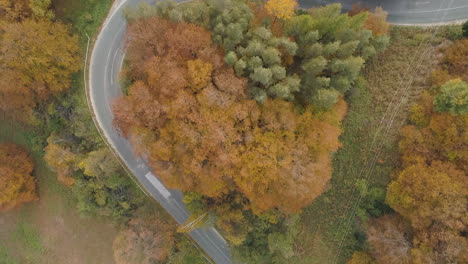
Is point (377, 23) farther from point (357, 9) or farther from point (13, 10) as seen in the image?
point (13, 10)

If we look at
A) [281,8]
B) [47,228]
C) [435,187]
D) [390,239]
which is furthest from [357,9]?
[47,228]

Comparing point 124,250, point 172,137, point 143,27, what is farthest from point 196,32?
point 124,250

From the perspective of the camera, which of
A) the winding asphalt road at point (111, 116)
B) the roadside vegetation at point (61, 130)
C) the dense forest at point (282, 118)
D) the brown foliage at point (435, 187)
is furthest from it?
the winding asphalt road at point (111, 116)

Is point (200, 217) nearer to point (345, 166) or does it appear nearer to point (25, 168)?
point (345, 166)

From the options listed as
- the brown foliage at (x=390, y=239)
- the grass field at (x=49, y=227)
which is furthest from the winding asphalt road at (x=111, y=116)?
the brown foliage at (x=390, y=239)

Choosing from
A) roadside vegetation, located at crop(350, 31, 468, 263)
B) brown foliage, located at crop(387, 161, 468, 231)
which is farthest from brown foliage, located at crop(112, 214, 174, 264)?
brown foliage, located at crop(387, 161, 468, 231)

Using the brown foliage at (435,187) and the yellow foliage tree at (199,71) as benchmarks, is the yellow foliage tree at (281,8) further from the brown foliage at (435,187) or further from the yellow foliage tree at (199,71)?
the brown foliage at (435,187)

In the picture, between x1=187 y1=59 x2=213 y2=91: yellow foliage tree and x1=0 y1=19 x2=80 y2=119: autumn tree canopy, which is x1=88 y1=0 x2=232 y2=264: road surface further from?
x1=187 y1=59 x2=213 y2=91: yellow foliage tree
